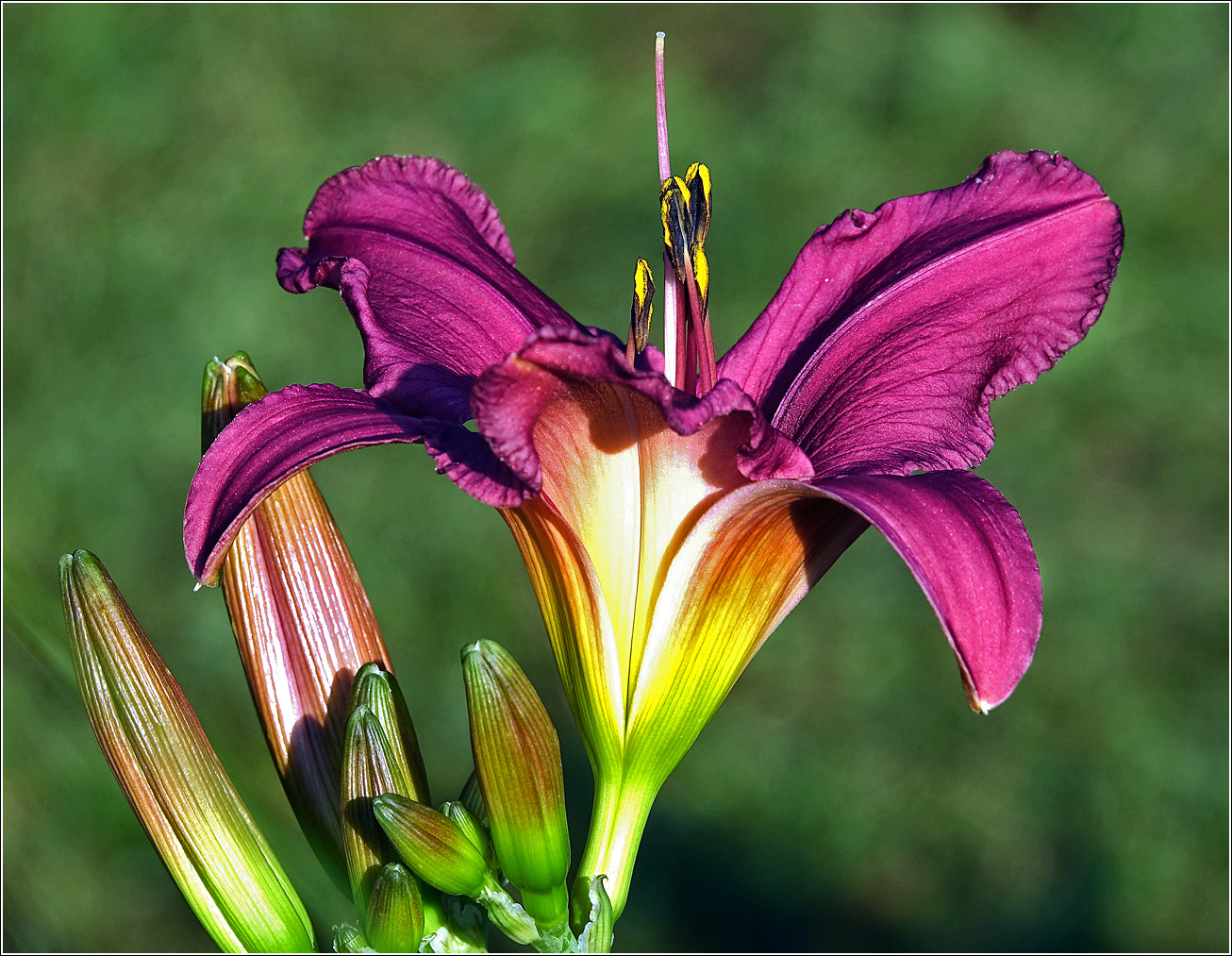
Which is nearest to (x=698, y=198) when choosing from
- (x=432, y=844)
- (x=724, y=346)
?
(x=432, y=844)

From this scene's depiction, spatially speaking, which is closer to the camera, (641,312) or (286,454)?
(286,454)

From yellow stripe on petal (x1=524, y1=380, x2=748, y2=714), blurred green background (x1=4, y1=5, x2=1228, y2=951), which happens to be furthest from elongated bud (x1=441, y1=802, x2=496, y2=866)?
blurred green background (x1=4, y1=5, x2=1228, y2=951)

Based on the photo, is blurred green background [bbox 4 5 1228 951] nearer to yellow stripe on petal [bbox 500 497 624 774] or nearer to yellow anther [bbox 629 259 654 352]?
yellow stripe on petal [bbox 500 497 624 774]

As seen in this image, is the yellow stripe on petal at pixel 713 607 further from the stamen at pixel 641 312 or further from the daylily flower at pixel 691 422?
the stamen at pixel 641 312

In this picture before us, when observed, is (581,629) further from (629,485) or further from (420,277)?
(420,277)

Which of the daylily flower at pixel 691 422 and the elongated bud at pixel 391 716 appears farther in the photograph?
the elongated bud at pixel 391 716

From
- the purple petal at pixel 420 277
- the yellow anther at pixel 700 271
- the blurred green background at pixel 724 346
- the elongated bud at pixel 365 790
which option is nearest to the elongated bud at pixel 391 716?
the elongated bud at pixel 365 790

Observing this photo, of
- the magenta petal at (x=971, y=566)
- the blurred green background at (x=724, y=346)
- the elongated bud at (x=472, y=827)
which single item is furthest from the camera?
the blurred green background at (x=724, y=346)
